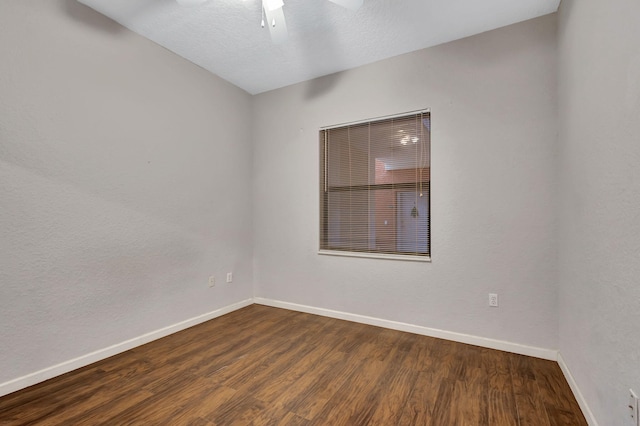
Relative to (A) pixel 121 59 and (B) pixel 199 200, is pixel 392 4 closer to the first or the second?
(A) pixel 121 59

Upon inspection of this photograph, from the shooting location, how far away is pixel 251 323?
3.06m

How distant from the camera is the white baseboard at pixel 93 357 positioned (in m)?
1.85

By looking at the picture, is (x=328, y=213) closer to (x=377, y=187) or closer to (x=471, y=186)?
(x=377, y=187)

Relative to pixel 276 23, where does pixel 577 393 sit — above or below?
below

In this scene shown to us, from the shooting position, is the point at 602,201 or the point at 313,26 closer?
the point at 602,201

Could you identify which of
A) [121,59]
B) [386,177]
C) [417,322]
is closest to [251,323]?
[417,322]

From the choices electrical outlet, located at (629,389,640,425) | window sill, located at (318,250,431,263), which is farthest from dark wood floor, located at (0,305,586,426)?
window sill, located at (318,250,431,263)

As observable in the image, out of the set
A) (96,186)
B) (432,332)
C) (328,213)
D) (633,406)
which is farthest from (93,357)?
(633,406)

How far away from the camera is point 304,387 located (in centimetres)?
190

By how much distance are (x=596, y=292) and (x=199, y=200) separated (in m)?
3.29

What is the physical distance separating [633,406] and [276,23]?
9.16ft

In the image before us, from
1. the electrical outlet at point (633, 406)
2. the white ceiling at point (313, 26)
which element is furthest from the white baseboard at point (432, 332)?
the white ceiling at point (313, 26)

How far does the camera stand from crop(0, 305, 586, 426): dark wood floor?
1.61 meters

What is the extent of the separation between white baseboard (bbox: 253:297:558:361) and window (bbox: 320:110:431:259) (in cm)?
70
